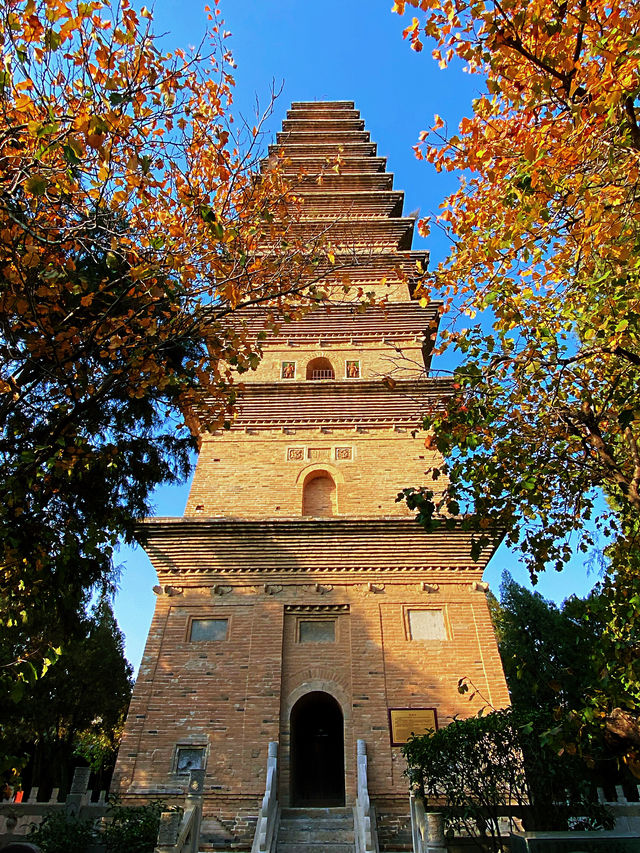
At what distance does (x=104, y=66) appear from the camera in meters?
4.50

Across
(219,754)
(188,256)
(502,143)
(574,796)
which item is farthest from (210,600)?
(502,143)

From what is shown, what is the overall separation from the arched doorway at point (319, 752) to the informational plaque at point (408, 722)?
54.4 inches

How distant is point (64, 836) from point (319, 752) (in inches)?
193

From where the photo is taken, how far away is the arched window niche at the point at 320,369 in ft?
46.1

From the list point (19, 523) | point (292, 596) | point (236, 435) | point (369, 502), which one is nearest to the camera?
point (19, 523)

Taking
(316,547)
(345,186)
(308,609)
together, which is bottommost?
(308,609)

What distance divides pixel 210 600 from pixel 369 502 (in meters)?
3.40

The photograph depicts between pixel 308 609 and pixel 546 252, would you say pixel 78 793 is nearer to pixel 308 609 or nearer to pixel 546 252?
pixel 308 609

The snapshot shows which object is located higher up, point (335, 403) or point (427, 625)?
point (335, 403)

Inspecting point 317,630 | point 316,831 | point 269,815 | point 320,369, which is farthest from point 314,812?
point 320,369

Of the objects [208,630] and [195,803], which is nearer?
[195,803]

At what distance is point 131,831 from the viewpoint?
7.29m

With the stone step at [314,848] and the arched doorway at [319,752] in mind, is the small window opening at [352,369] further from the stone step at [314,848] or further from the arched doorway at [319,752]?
the stone step at [314,848]

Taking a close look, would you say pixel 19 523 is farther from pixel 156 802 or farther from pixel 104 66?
pixel 156 802
